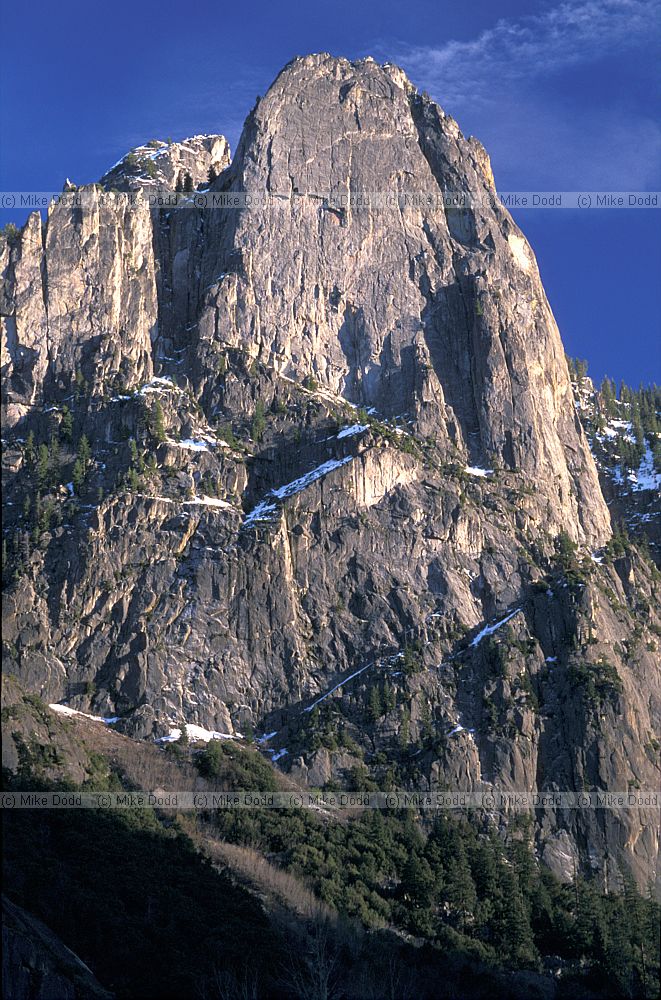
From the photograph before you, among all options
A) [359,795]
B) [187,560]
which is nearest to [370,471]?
[187,560]

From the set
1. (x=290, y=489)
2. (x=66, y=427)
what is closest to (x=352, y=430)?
(x=290, y=489)

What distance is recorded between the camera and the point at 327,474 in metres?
132

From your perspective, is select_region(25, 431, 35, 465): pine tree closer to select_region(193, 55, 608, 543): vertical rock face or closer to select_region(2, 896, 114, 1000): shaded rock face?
select_region(193, 55, 608, 543): vertical rock face

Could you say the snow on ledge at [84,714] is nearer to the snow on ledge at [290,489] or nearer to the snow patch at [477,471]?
the snow on ledge at [290,489]

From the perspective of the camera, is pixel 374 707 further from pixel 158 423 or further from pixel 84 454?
pixel 84 454

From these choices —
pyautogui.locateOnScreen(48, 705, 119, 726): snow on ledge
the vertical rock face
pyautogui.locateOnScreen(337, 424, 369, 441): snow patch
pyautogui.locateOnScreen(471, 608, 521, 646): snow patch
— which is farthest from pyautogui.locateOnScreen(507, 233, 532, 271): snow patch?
pyautogui.locateOnScreen(48, 705, 119, 726): snow on ledge

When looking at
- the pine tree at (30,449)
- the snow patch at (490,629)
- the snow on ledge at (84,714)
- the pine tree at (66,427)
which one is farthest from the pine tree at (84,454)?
the snow patch at (490,629)

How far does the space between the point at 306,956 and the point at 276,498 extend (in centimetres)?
5274

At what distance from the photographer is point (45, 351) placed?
14400cm

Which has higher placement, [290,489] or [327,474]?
A: [327,474]

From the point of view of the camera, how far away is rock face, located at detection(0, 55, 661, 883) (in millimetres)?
118000

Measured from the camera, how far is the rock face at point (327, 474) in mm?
118000

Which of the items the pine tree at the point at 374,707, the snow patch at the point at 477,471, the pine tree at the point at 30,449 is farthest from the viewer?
the snow patch at the point at 477,471

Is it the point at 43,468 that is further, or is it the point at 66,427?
the point at 66,427
